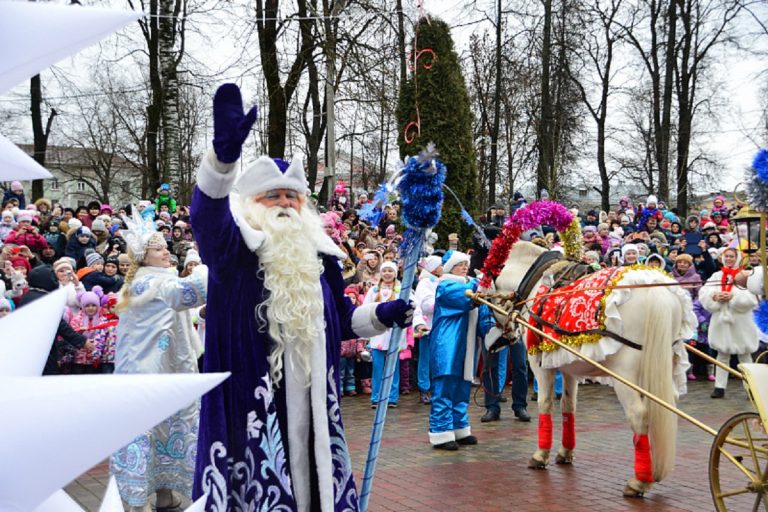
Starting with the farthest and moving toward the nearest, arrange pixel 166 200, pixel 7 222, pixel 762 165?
pixel 166 200 → pixel 7 222 → pixel 762 165

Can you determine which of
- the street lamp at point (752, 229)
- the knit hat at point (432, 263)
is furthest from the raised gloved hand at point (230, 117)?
the knit hat at point (432, 263)

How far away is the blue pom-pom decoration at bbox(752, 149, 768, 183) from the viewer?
4.79 metres

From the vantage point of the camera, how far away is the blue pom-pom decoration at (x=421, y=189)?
408cm

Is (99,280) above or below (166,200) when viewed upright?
below

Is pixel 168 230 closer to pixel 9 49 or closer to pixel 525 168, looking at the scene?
pixel 9 49

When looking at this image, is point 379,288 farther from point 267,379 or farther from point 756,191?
point 267,379

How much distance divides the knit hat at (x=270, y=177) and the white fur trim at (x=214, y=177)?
2.26 ft

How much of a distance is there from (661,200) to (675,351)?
20451 millimetres

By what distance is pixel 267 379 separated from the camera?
12.0ft

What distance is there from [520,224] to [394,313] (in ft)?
13.0

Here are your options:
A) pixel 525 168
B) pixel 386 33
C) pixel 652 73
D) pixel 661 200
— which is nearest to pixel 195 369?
pixel 386 33

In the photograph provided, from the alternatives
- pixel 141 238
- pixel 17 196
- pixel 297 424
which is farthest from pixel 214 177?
pixel 17 196

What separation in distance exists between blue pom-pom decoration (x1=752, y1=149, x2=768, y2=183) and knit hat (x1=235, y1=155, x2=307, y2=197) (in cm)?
252

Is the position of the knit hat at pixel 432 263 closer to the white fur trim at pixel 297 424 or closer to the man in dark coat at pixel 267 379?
the man in dark coat at pixel 267 379
